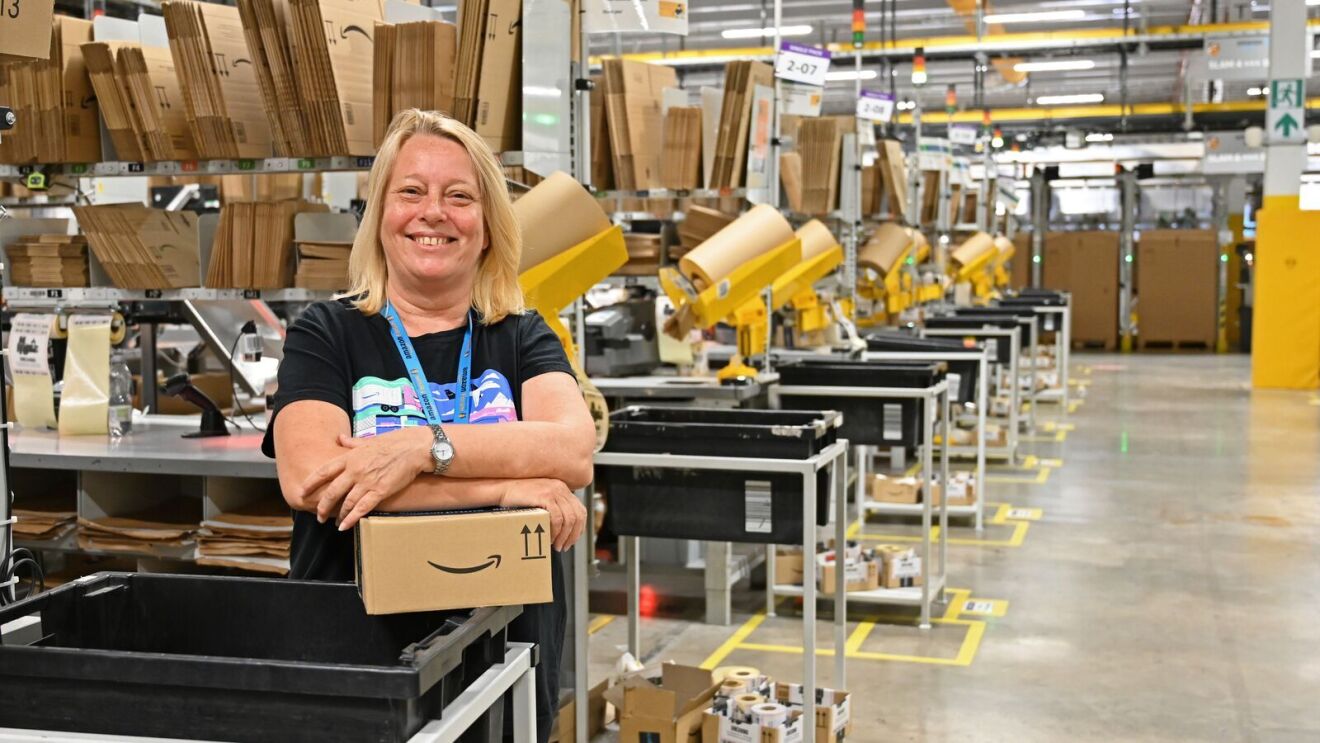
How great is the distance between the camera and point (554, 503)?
5.82 ft

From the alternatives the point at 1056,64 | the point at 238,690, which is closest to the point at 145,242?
the point at 238,690

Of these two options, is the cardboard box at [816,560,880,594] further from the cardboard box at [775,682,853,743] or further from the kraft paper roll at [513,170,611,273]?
the kraft paper roll at [513,170,611,273]

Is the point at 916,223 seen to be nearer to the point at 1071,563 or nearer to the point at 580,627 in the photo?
the point at 1071,563

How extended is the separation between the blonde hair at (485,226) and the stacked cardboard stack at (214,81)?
209cm

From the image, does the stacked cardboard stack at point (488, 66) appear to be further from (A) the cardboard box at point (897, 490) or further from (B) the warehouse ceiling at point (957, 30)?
(B) the warehouse ceiling at point (957, 30)

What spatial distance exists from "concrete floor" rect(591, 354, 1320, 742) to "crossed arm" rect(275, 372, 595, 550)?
2.61 meters

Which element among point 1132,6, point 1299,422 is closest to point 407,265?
point 1299,422

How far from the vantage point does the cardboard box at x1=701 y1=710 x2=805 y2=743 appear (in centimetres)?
365

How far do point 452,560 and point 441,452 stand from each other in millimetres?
163

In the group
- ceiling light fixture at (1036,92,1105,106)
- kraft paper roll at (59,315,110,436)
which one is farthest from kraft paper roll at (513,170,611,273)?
ceiling light fixture at (1036,92,1105,106)

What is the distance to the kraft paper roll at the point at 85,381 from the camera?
4.11 m

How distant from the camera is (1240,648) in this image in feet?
16.6

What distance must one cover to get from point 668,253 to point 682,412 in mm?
1889

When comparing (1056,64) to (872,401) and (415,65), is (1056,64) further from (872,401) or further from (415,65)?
(415,65)
